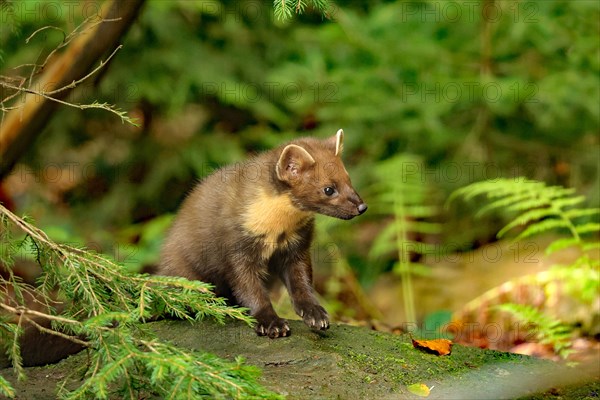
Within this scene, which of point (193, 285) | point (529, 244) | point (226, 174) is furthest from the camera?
point (529, 244)

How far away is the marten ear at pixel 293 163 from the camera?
5.39 meters

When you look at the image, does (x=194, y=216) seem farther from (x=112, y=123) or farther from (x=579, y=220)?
(x=112, y=123)

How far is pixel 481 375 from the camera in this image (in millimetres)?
4789

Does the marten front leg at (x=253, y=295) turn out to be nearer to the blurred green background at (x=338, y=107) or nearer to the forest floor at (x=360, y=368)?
the forest floor at (x=360, y=368)

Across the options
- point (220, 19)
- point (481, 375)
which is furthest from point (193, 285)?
point (220, 19)

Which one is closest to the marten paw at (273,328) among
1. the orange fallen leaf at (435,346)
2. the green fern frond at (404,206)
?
the orange fallen leaf at (435,346)

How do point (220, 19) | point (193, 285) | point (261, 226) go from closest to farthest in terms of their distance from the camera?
point (193, 285) < point (261, 226) < point (220, 19)

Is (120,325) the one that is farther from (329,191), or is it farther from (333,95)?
(333,95)

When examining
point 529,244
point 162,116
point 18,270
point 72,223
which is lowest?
point 18,270

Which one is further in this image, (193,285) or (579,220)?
(579,220)

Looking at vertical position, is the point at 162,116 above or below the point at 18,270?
above

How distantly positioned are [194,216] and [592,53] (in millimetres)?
4670

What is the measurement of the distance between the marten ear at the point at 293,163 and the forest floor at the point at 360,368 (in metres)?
0.95

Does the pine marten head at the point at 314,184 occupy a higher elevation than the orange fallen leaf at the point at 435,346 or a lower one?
higher
